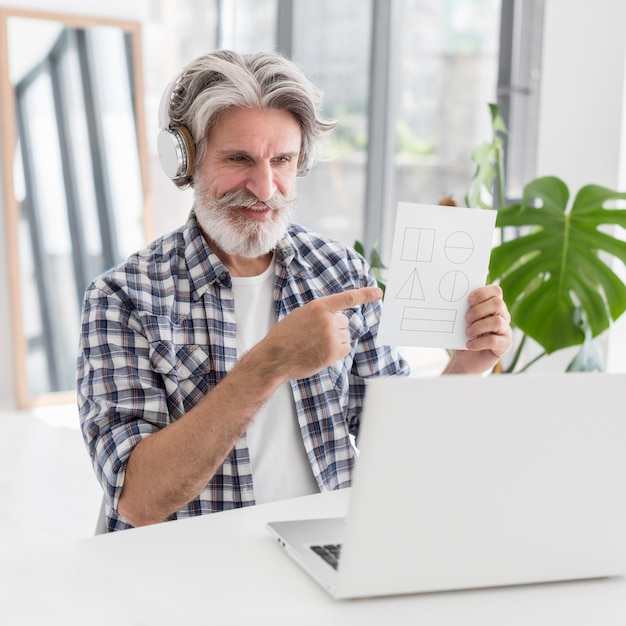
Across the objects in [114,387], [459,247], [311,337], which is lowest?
[114,387]

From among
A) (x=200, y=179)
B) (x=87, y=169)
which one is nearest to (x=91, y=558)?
(x=200, y=179)

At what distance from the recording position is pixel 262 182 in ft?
4.92

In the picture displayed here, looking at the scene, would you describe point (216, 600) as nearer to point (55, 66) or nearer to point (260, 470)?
point (260, 470)

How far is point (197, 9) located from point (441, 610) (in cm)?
465

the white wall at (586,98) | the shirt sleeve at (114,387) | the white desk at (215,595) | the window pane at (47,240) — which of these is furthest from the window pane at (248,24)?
the white desk at (215,595)

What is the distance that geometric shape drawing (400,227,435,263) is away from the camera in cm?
122

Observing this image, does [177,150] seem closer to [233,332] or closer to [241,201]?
[241,201]

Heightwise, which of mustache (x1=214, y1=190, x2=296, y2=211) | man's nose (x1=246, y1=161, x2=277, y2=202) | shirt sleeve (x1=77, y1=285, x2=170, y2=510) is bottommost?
shirt sleeve (x1=77, y1=285, x2=170, y2=510)

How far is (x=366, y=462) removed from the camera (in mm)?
786

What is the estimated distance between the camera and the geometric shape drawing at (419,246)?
1222mm

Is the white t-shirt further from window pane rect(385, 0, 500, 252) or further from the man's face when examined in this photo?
window pane rect(385, 0, 500, 252)

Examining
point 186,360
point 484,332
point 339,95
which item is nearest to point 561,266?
point 484,332

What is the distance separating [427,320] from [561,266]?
3.10 ft

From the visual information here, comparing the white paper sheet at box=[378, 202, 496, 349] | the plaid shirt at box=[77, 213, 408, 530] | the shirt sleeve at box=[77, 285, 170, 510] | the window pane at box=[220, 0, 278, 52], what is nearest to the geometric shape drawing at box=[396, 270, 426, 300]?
the white paper sheet at box=[378, 202, 496, 349]
